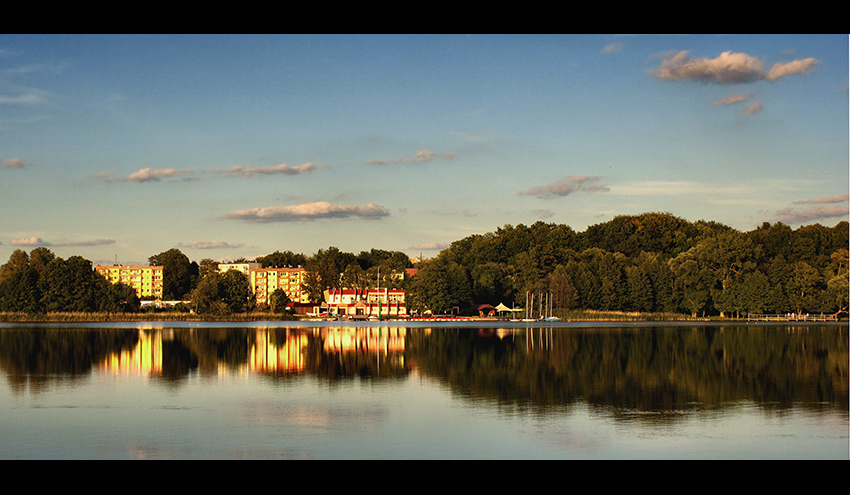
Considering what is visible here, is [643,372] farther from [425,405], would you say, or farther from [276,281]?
[276,281]

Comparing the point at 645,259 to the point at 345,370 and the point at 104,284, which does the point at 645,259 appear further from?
the point at 345,370

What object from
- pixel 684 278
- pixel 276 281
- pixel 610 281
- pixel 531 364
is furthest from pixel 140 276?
pixel 531 364

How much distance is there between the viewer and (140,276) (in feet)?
492

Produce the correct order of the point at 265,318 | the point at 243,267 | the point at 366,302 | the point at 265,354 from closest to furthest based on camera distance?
the point at 265,354 → the point at 265,318 → the point at 366,302 → the point at 243,267

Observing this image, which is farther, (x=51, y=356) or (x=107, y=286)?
(x=107, y=286)

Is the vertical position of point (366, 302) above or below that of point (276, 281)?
below

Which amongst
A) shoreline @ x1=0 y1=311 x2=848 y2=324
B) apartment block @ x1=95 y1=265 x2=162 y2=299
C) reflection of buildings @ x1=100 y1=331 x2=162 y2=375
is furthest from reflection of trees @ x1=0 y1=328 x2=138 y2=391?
apartment block @ x1=95 y1=265 x2=162 y2=299

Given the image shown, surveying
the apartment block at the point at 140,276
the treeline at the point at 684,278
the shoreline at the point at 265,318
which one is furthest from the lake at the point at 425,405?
the apartment block at the point at 140,276

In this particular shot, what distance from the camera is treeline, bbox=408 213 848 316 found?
79.0 meters

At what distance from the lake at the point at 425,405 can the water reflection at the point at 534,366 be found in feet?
0.27

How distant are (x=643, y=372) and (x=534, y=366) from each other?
3554 mm

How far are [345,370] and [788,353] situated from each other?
17.7m

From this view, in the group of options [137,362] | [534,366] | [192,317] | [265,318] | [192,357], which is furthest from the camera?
[265,318]
